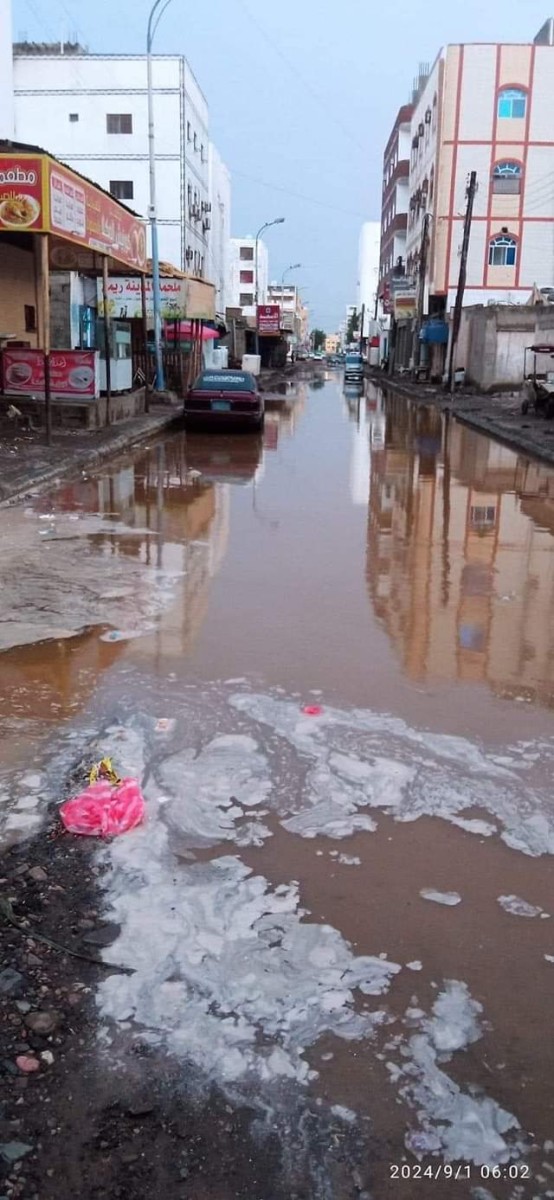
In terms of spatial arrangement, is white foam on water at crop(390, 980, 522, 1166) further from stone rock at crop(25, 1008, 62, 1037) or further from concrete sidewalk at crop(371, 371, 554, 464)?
concrete sidewalk at crop(371, 371, 554, 464)

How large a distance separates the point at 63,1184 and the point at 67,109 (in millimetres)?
58850

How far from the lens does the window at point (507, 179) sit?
2128 inches

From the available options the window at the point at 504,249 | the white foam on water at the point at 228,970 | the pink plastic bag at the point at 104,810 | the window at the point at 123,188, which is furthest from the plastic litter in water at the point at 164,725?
the window at the point at 123,188

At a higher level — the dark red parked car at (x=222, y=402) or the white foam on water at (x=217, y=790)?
the dark red parked car at (x=222, y=402)

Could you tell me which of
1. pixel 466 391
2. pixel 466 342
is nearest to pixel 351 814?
pixel 466 391

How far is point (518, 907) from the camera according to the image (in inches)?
148

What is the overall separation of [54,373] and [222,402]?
401 cm

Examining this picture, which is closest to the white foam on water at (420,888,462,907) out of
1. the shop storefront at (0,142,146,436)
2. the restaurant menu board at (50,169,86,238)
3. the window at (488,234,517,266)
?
the shop storefront at (0,142,146,436)

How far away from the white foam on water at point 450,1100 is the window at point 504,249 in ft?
184

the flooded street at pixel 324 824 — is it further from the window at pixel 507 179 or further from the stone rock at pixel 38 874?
the window at pixel 507 179

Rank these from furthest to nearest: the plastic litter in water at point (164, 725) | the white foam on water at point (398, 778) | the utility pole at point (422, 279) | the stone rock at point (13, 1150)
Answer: the utility pole at point (422, 279) < the plastic litter in water at point (164, 725) < the white foam on water at point (398, 778) < the stone rock at point (13, 1150)

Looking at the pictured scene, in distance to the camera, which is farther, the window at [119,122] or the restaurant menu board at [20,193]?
the window at [119,122]

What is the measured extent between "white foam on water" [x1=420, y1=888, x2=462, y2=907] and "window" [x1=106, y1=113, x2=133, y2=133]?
56555 mm

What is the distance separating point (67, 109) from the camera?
53531 millimetres
